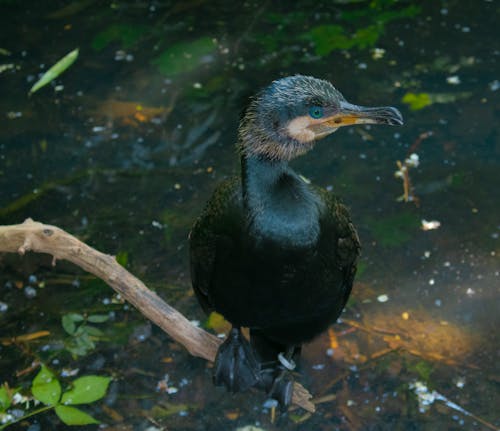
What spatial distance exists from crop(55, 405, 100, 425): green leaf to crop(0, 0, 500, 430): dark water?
0.34 ft

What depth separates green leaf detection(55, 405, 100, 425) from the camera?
3.34 metres

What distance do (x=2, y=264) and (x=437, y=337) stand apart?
7.67 ft

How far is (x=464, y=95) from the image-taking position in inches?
205

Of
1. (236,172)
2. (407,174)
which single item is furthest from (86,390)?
(407,174)

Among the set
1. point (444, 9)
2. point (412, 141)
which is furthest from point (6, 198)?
point (444, 9)

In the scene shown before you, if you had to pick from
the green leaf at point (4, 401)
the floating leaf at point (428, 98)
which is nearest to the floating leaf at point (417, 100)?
the floating leaf at point (428, 98)

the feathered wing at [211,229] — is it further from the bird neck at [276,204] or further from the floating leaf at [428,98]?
the floating leaf at [428,98]

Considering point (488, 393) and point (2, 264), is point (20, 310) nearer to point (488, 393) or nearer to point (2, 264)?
point (2, 264)

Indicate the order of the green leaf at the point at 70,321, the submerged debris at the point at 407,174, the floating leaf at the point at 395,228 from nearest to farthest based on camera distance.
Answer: the green leaf at the point at 70,321
the floating leaf at the point at 395,228
the submerged debris at the point at 407,174

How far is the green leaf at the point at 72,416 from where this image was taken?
11.0 feet

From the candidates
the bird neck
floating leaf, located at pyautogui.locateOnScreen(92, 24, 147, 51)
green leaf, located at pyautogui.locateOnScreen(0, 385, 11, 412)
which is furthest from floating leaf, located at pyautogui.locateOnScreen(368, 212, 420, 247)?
floating leaf, located at pyautogui.locateOnScreen(92, 24, 147, 51)

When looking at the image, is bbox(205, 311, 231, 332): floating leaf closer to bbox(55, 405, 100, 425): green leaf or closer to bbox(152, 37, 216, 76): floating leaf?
bbox(55, 405, 100, 425): green leaf

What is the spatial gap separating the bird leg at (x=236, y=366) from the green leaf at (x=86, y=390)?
51 cm

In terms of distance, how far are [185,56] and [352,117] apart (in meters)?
3.29
